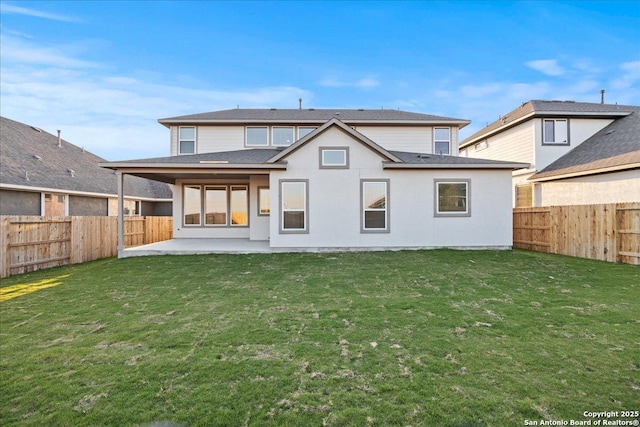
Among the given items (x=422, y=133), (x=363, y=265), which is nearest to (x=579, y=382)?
(x=363, y=265)

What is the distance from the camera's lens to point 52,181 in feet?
55.4

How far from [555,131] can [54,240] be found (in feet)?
74.3

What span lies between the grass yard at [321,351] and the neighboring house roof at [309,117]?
398 inches

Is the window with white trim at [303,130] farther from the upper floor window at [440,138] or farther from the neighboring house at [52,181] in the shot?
the neighboring house at [52,181]

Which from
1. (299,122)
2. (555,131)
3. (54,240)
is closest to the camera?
(54,240)

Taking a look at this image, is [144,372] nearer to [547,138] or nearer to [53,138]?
[547,138]

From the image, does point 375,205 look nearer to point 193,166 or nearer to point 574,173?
point 193,166

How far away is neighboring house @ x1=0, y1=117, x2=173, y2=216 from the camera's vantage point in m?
15.3

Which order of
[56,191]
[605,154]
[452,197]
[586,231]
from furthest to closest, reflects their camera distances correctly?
1. [56,191]
2. [605,154]
3. [452,197]
4. [586,231]

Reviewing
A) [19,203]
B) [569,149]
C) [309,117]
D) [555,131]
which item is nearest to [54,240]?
[19,203]

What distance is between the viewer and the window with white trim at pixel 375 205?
38.9 feet

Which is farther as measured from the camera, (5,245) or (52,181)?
(52,181)

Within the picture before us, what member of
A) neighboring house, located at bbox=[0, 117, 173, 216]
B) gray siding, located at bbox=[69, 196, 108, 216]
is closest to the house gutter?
neighboring house, located at bbox=[0, 117, 173, 216]

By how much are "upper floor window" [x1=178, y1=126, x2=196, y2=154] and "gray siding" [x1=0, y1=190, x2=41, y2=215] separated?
752 cm
